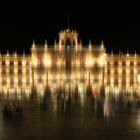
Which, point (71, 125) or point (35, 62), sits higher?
point (35, 62)

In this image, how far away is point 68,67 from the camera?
338ft

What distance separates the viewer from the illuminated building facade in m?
102

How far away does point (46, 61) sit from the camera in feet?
335

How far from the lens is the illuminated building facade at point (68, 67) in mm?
101562

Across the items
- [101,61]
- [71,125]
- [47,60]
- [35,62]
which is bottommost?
[71,125]

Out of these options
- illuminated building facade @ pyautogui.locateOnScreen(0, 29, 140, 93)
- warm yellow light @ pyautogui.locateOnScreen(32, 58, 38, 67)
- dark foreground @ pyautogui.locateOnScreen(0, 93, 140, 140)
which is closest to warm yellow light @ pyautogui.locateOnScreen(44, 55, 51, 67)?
illuminated building facade @ pyautogui.locateOnScreen(0, 29, 140, 93)

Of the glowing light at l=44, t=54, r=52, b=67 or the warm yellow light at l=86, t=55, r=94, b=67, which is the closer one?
the glowing light at l=44, t=54, r=52, b=67

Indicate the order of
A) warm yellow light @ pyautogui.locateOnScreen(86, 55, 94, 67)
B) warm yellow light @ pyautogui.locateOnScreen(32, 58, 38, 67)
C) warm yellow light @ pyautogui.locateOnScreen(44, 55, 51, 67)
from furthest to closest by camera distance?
warm yellow light @ pyautogui.locateOnScreen(86, 55, 94, 67) < warm yellow light @ pyautogui.locateOnScreen(44, 55, 51, 67) < warm yellow light @ pyautogui.locateOnScreen(32, 58, 38, 67)

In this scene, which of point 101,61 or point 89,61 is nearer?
point 101,61

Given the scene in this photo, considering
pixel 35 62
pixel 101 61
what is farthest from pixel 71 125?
pixel 101 61

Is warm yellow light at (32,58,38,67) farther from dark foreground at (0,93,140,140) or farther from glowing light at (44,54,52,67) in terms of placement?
dark foreground at (0,93,140,140)

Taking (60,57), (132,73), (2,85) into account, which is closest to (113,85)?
Result: (132,73)

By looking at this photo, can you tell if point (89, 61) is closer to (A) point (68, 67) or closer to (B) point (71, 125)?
(A) point (68, 67)

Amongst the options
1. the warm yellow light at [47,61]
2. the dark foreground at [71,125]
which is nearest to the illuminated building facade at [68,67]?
the warm yellow light at [47,61]
